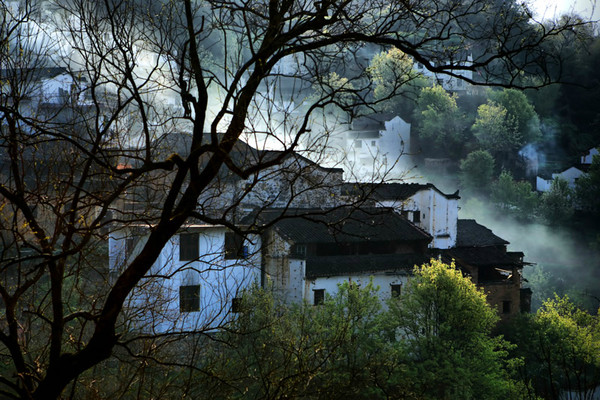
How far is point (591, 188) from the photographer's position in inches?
1829

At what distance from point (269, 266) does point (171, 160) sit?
19.1 meters

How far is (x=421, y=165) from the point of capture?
53.8m

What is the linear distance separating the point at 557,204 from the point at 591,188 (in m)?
3.11

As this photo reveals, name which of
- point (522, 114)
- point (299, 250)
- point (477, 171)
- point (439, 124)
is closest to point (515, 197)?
point (477, 171)

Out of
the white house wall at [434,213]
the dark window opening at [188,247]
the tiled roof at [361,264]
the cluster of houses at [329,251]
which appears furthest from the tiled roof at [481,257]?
the dark window opening at [188,247]

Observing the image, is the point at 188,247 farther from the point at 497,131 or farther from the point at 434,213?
the point at 497,131

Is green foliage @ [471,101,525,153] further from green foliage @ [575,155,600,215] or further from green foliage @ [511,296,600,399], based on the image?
green foliage @ [511,296,600,399]

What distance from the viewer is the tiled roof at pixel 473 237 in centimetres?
2770

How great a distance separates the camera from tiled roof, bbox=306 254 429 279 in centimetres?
2072

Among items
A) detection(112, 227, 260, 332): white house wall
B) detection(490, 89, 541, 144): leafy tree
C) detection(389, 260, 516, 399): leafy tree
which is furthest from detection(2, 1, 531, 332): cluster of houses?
detection(490, 89, 541, 144): leafy tree

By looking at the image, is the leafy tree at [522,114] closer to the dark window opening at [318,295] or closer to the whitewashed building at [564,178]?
the whitewashed building at [564,178]

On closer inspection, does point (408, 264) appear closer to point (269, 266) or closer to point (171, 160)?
point (269, 266)

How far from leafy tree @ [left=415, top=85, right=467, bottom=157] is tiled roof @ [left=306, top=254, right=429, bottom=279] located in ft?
108

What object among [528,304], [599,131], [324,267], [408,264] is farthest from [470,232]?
[599,131]
